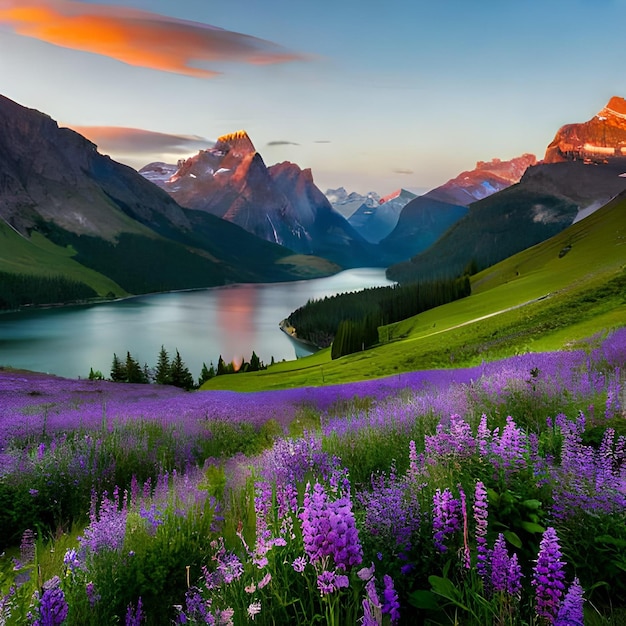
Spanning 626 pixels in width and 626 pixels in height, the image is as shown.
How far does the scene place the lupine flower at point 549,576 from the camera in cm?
240

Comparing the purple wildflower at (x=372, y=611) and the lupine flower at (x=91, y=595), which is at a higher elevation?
the purple wildflower at (x=372, y=611)

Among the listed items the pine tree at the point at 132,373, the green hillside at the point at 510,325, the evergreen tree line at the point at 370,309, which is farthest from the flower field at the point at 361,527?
the evergreen tree line at the point at 370,309

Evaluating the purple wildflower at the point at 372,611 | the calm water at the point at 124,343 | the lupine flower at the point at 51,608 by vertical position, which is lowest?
the calm water at the point at 124,343

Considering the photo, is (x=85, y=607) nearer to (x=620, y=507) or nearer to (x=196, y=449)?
(x=620, y=507)

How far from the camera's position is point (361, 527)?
13.1 ft

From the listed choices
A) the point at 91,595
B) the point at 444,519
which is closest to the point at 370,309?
the point at 444,519

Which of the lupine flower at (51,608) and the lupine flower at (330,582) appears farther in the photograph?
the lupine flower at (51,608)

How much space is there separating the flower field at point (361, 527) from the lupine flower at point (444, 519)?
17mm

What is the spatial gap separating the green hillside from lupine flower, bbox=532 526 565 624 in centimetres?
2374

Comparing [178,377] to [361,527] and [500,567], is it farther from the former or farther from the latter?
[500,567]

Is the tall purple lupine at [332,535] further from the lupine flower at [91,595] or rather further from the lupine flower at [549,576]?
the lupine flower at [91,595]

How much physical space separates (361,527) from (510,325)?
2158 inches

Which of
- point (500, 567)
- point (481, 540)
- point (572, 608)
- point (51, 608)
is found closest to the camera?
point (572, 608)

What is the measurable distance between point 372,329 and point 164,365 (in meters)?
46.7
